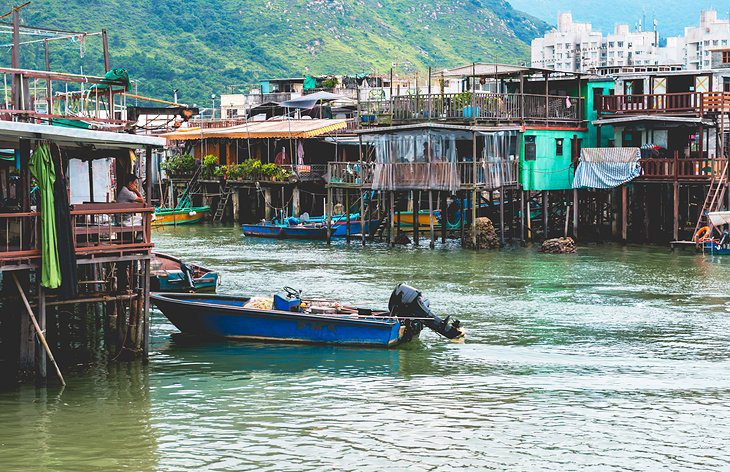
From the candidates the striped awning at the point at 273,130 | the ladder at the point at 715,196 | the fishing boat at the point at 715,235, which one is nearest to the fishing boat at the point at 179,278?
the fishing boat at the point at 715,235

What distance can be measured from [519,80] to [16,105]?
3185cm

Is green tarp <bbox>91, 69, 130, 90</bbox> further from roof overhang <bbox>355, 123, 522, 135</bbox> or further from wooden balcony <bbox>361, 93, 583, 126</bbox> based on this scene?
wooden balcony <bbox>361, 93, 583, 126</bbox>

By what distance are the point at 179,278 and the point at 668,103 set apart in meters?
24.8

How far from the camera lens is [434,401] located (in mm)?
20766

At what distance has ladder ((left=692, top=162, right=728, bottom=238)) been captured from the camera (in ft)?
145

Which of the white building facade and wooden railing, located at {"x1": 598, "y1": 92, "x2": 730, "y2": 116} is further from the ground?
the white building facade

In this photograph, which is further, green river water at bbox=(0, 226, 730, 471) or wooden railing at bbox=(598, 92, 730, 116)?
wooden railing at bbox=(598, 92, 730, 116)

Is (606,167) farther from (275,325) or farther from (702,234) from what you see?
(275,325)

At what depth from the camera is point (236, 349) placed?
25375 millimetres

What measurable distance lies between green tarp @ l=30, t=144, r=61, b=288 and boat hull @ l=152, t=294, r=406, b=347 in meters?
5.30

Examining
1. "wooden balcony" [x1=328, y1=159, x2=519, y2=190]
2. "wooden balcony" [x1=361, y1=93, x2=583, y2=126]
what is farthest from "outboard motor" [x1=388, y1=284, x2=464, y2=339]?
"wooden balcony" [x1=361, y1=93, x2=583, y2=126]

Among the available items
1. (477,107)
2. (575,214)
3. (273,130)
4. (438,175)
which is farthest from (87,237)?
(273,130)

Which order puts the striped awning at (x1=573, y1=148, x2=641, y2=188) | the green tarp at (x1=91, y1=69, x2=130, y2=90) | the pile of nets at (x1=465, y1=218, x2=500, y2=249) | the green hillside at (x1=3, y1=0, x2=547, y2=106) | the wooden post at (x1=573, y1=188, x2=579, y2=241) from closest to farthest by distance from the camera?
the green tarp at (x1=91, y1=69, x2=130, y2=90)
the pile of nets at (x1=465, y1=218, x2=500, y2=249)
the striped awning at (x1=573, y1=148, x2=641, y2=188)
the wooden post at (x1=573, y1=188, x2=579, y2=241)
the green hillside at (x1=3, y1=0, x2=547, y2=106)

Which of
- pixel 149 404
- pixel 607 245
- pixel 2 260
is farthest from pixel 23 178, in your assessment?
pixel 607 245
